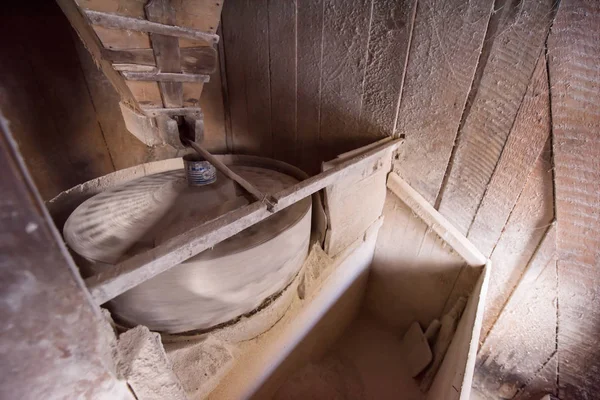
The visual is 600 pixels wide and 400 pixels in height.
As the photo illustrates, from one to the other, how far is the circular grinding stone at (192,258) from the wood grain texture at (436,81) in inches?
26.1

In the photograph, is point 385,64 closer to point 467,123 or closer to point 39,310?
point 467,123

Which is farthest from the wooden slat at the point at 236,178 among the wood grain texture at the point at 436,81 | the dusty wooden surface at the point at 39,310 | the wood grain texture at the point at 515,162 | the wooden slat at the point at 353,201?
the wood grain texture at the point at 515,162

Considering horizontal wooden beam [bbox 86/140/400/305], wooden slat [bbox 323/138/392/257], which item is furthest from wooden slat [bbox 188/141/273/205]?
wooden slat [bbox 323/138/392/257]

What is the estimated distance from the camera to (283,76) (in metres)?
1.59

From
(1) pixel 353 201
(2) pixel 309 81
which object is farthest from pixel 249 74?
(1) pixel 353 201

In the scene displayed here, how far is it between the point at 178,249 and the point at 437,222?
136 centimetres

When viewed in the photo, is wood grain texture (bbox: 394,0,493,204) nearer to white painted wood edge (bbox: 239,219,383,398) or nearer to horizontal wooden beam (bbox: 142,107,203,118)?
white painted wood edge (bbox: 239,219,383,398)

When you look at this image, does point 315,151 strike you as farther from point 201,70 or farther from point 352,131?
point 201,70

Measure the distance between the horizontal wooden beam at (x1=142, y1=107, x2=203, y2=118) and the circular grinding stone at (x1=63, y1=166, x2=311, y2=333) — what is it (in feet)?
0.85

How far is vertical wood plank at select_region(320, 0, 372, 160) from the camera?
1.29m

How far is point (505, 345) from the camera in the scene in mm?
1737

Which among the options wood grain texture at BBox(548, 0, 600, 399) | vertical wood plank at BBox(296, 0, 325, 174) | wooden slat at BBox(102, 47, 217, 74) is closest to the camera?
wooden slat at BBox(102, 47, 217, 74)

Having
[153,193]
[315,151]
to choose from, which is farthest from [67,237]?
[315,151]

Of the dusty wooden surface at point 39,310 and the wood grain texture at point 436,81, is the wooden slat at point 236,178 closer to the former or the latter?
the dusty wooden surface at point 39,310
